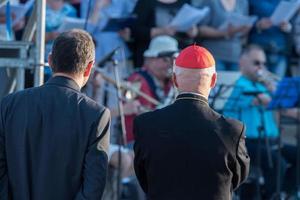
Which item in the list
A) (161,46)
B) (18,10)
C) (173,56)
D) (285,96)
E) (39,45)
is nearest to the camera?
(39,45)

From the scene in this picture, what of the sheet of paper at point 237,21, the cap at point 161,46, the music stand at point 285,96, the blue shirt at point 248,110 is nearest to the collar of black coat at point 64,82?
the music stand at point 285,96

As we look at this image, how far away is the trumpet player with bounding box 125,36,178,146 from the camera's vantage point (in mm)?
9109

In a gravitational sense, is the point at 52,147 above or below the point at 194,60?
below

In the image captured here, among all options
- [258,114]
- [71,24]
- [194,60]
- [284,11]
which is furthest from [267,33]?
→ [194,60]

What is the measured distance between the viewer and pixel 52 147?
4707mm

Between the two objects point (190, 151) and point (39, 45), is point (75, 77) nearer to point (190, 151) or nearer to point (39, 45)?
point (190, 151)

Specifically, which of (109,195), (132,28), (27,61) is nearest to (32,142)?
(27,61)

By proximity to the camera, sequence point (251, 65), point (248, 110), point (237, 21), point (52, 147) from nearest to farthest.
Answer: point (52, 147) < point (248, 110) < point (251, 65) < point (237, 21)

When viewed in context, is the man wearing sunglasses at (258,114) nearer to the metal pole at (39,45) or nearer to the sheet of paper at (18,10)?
the sheet of paper at (18,10)

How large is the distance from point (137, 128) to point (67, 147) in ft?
1.40

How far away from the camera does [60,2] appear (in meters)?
9.25

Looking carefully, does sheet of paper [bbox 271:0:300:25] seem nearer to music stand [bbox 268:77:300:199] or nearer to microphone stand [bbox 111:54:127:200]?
music stand [bbox 268:77:300:199]

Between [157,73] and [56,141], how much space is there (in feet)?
15.1

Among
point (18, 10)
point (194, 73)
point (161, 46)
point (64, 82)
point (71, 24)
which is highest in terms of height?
point (194, 73)
